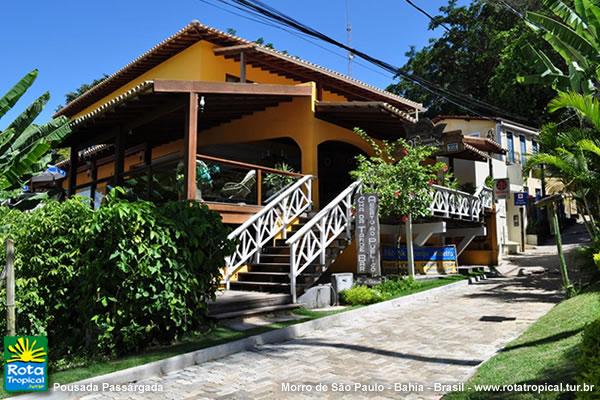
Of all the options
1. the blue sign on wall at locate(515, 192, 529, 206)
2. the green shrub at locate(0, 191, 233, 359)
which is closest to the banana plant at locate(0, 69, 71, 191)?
the green shrub at locate(0, 191, 233, 359)

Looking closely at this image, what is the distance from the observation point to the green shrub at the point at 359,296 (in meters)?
10.5

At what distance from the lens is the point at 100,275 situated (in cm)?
629

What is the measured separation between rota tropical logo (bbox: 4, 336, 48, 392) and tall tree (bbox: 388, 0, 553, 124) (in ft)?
102

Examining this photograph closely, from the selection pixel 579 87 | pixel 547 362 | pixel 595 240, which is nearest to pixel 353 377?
pixel 547 362

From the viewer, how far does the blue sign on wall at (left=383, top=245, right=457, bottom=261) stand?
49.4 ft

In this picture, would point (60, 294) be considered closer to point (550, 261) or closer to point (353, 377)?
point (353, 377)

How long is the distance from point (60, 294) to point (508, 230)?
27370mm

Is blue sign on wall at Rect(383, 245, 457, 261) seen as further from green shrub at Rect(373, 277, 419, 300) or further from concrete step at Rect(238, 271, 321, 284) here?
concrete step at Rect(238, 271, 321, 284)

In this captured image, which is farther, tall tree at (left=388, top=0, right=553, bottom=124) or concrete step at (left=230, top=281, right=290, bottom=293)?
tall tree at (left=388, top=0, right=553, bottom=124)

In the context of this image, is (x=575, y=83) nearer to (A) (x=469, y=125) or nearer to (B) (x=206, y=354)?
(B) (x=206, y=354)

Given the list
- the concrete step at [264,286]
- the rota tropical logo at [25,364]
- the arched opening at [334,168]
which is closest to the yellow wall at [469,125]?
the arched opening at [334,168]

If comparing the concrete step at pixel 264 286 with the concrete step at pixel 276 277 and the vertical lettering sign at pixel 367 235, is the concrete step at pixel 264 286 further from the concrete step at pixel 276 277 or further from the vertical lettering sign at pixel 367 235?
the vertical lettering sign at pixel 367 235

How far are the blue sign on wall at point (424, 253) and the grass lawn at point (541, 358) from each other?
24.0ft

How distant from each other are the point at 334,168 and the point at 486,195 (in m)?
6.65
